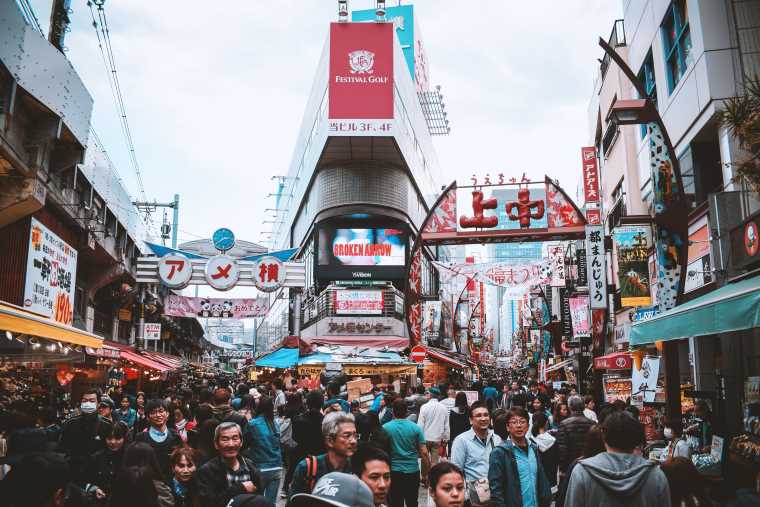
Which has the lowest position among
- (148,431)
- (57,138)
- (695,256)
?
(148,431)

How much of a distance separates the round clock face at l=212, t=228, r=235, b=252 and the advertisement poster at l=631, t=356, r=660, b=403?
13.8 meters

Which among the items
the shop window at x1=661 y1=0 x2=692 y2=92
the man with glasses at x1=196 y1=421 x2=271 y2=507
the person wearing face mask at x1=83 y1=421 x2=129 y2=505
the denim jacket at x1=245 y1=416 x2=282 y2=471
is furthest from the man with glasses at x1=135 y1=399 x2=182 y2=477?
the shop window at x1=661 y1=0 x2=692 y2=92

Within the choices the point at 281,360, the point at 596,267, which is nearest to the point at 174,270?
the point at 281,360

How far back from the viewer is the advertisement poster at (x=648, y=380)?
40.0 feet

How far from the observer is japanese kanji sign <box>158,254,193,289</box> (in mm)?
21219

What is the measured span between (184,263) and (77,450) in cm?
1428

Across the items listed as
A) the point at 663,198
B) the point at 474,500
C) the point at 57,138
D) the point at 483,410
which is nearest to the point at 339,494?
the point at 474,500

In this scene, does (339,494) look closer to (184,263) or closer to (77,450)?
(77,450)

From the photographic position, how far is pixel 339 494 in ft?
9.52

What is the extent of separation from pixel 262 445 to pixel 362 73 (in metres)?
32.2

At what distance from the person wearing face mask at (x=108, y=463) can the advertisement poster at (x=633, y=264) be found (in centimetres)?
1325

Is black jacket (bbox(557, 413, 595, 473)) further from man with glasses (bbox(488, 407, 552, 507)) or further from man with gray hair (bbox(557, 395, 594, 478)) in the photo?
man with glasses (bbox(488, 407, 552, 507))

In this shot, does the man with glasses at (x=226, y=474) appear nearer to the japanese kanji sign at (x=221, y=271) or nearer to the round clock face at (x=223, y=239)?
the japanese kanji sign at (x=221, y=271)

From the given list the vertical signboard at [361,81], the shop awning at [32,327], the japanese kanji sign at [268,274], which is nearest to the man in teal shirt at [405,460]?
the shop awning at [32,327]
